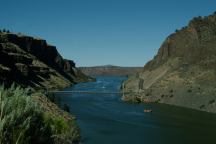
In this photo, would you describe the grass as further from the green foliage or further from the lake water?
the lake water

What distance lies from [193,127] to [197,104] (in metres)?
30.2

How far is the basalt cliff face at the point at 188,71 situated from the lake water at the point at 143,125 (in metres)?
8.55

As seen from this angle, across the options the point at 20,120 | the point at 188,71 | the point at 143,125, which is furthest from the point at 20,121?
the point at 188,71

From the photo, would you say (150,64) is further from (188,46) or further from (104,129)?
(104,129)

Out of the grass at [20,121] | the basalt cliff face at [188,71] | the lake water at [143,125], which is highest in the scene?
the basalt cliff face at [188,71]

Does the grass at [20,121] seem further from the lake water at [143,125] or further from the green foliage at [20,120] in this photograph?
the lake water at [143,125]

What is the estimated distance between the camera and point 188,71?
124 metres

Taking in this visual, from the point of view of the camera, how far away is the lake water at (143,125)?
6316 cm

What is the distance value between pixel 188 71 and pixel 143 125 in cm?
5188

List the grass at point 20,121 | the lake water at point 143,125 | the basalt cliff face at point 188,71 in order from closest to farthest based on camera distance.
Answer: the grass at point 20,121
the lake water at point 143,125
the basalt cliff face at point 188,71

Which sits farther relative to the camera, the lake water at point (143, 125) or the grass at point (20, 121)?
the lake water at point (143, 125)

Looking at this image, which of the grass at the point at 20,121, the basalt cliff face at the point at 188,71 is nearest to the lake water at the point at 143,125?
the basalt cliff face at the point at 188,71

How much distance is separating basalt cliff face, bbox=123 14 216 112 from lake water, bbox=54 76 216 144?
8547 millimetres

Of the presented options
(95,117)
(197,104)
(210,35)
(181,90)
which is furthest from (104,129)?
(210,35)
